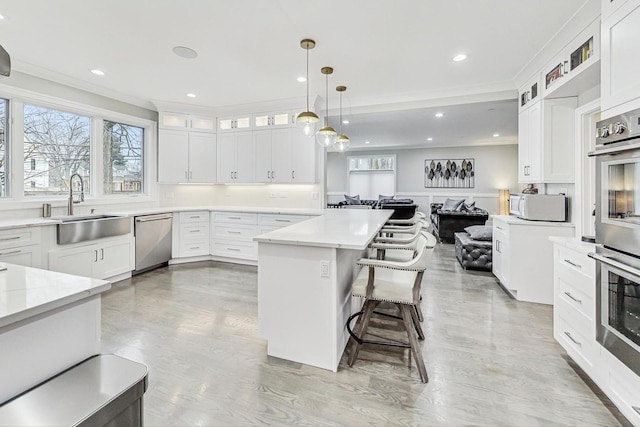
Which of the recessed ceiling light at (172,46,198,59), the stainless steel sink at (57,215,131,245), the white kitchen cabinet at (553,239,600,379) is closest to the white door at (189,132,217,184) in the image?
the stainless steel sink at (57,215,131,245)

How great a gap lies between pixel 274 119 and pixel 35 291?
4.48 m

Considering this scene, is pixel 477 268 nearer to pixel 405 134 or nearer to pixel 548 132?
pixel 548 132

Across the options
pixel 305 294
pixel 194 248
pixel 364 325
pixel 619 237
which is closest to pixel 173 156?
pixel 194 248

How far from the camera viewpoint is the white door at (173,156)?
16.5 ft

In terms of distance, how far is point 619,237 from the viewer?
5.25ft

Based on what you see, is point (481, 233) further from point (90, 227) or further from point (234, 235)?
point (90, 227)

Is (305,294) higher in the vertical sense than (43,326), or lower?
lower

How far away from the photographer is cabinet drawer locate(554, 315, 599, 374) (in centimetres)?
185

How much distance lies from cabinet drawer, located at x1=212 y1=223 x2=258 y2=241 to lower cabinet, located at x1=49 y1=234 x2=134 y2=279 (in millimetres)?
1283

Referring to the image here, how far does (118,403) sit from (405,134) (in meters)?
8.02

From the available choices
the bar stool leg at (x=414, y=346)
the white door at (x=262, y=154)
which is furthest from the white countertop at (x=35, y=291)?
the white door at (x=262, y=154)

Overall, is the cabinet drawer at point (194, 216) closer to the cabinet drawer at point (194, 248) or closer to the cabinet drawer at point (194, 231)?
the cabinet drawer at point (194, 231)

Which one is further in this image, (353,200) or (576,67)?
(353,200)

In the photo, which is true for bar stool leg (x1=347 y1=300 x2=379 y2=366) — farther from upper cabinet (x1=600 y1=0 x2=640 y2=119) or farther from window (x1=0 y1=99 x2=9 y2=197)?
window (x1=0 y1=99 x2=9 y2=197)
